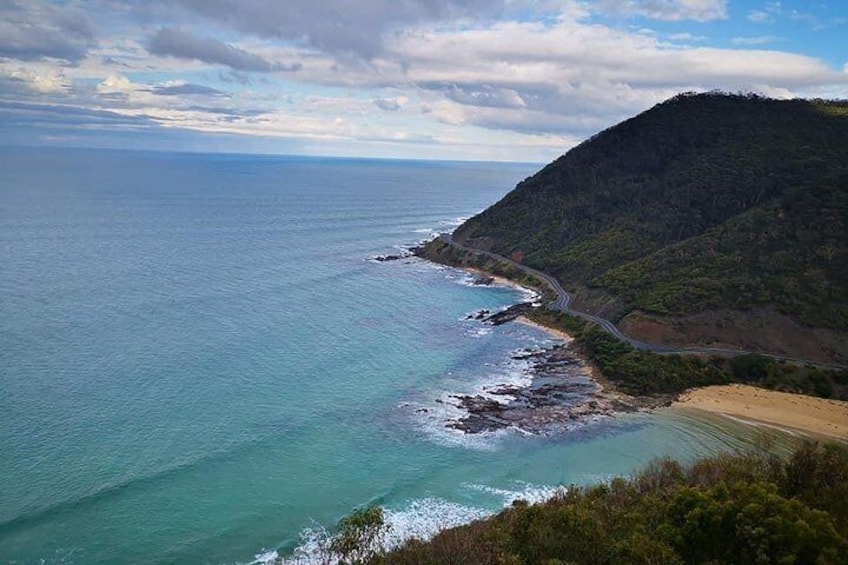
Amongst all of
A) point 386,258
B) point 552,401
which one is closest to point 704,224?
point 386,258

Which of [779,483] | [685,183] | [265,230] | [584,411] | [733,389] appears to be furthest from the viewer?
[265,230]

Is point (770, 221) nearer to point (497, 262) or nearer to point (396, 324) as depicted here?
point (497, 262)

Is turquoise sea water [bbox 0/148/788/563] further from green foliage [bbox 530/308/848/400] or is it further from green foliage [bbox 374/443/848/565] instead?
green foliage [bbox 374/443/848/565]

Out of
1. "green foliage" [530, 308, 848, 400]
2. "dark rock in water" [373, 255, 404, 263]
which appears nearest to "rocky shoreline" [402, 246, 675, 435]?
"green foliage" [530, 308, 848, 400]

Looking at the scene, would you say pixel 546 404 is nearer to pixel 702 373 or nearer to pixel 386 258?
pixel 702 373

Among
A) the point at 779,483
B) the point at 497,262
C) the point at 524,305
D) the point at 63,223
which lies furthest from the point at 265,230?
the point at 779,483

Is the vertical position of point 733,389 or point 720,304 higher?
point 720,304
